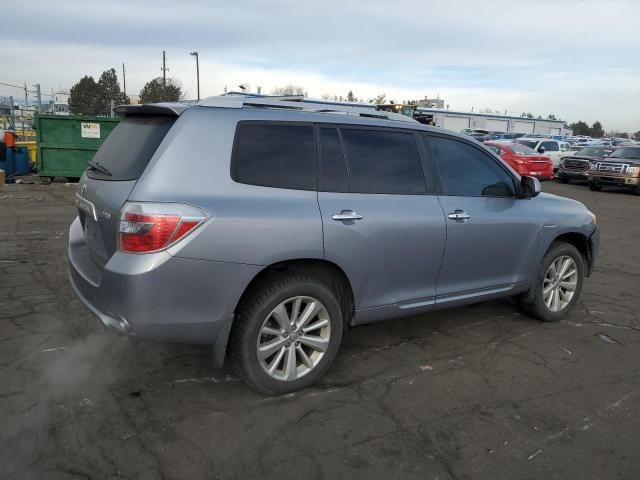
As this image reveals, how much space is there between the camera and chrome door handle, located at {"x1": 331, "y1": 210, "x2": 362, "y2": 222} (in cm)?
349

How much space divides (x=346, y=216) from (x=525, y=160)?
18.8 meters

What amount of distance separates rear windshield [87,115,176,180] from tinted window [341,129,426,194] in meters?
1.24

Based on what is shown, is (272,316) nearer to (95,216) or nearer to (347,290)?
(347,290)

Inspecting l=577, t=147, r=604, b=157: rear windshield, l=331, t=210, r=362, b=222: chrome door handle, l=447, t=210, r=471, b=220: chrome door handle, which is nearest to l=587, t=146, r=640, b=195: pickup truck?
l=577, t=147, r=604, b=157: rear windshield

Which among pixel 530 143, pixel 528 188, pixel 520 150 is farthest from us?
pixel 530 143

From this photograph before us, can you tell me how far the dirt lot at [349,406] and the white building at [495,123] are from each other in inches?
2595

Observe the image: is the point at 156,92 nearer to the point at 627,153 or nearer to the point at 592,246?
the point at 627,153

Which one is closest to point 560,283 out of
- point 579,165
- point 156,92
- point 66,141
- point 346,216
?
point 346,216

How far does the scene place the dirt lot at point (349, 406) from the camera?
111 inches

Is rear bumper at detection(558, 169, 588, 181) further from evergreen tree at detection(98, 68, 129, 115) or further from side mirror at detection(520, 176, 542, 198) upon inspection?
evergreen tree at detection(98, 68, 129, 115)

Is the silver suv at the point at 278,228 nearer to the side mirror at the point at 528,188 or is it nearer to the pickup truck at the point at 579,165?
the side mirror at the point at 528,188

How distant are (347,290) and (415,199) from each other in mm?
846

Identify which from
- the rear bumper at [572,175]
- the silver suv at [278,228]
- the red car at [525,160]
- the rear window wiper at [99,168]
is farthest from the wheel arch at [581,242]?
the rear bumper at [572,175]

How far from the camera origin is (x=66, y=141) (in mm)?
14117
